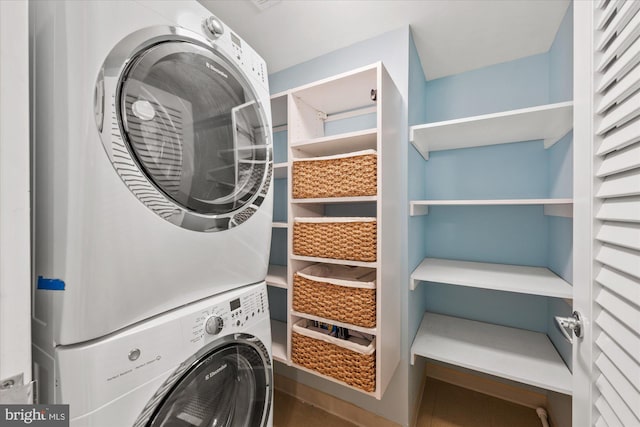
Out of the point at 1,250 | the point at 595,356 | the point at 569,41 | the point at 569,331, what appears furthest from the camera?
the point at 569,41

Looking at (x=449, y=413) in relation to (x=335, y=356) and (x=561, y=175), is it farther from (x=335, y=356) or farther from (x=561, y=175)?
(x=561, y=175)

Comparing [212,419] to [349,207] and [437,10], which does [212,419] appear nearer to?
[349,207]

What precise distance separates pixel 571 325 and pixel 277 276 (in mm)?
1341

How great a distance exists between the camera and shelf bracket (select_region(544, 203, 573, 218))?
3.76 ft

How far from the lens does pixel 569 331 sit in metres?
0.75

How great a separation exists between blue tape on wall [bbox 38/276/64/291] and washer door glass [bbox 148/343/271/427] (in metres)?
0.37

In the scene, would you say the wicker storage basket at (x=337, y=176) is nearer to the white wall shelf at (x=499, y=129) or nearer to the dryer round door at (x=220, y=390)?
the white wall shelf at (x=499, y=129)

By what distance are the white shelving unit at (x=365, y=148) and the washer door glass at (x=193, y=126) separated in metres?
0.47

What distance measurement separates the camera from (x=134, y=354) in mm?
577

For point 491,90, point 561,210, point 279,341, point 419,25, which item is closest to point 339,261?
point 279,341

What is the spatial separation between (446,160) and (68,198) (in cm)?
190

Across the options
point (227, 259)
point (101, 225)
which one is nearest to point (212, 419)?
point (227, 259)

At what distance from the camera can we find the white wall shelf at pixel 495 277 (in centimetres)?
114

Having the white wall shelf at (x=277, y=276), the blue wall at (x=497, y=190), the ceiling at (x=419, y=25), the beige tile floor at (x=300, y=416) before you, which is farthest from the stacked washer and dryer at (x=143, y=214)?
the blue wall at (x=497, y=190)
